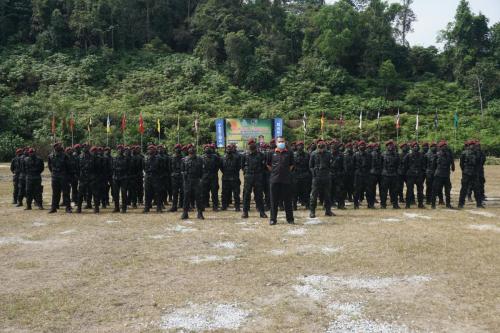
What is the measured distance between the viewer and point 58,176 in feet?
42.5

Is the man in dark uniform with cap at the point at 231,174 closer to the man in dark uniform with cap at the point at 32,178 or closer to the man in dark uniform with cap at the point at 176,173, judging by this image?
the man in dark uniform with cap at the point at 176,173

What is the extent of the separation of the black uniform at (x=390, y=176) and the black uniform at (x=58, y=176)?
29.5 feet

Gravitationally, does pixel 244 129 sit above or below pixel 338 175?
above

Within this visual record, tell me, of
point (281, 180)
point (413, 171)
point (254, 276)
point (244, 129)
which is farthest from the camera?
point (244, 129)

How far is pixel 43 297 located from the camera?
237 inches

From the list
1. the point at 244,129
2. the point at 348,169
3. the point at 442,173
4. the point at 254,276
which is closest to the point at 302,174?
the point at 348,169

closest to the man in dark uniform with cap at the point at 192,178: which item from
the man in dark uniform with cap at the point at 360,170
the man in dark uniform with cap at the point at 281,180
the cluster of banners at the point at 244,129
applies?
the man in dark uniform with cap at the point at 281,180

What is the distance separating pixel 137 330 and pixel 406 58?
203 feet

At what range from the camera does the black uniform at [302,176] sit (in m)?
13.5

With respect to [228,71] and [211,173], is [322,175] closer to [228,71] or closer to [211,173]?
[211,173]

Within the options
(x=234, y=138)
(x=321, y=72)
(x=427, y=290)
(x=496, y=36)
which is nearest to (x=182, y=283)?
(x=427, y=290)

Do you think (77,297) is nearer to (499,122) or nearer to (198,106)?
(198,106)

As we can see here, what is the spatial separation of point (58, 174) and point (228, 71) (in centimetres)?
4163

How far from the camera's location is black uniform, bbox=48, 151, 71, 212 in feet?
42.5
